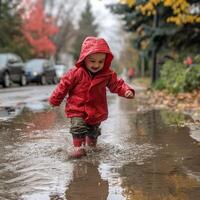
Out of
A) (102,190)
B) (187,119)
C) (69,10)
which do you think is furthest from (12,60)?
(69,10)

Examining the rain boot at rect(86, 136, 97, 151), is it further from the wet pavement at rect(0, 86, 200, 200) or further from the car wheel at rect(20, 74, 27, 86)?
the car wheel at rect(20, 74, 27, 86)

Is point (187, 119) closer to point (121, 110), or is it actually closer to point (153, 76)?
point (121, 110)

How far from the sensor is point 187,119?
33.0 ft

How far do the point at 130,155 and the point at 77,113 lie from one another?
2.55 feet

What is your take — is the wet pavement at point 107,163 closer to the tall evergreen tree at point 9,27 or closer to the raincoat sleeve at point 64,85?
the raincoat sleeve at point 64,85

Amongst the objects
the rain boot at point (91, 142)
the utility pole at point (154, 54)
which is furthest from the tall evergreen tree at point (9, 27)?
the rain boot at point (91, 142)

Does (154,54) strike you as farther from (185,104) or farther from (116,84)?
(116,84)

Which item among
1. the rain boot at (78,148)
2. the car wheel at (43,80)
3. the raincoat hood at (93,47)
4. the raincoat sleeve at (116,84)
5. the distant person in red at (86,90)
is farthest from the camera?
the car wheel at (43,80)

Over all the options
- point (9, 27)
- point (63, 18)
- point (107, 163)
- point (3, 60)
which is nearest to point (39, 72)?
point (3, 60)

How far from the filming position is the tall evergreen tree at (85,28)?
86.5 m

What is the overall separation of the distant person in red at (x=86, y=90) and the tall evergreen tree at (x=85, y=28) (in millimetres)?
76151

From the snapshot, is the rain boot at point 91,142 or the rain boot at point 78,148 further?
the rain boot at point 91,142

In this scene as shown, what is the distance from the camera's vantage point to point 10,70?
26.1 m

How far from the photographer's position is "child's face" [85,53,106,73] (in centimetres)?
647
